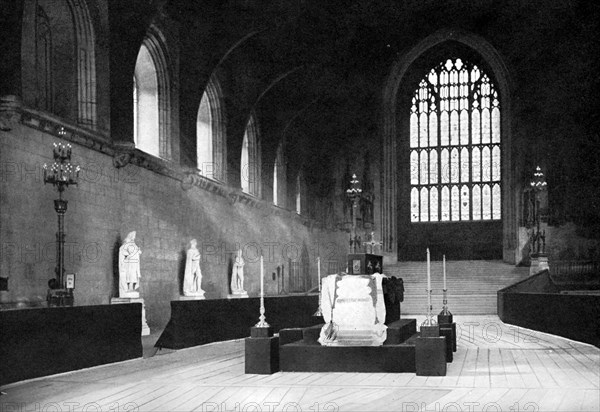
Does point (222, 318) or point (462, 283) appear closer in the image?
point (222, 318)

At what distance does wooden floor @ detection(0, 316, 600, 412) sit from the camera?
8383 mm

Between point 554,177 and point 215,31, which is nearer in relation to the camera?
point 215,31

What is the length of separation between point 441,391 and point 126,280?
35.4ft

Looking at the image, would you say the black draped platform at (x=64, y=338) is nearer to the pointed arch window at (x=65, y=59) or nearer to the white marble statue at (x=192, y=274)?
the pointed arch window at (x=65, y=59)

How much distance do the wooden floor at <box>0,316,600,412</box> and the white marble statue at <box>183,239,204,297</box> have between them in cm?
897

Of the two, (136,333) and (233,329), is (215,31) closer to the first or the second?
(233,329)

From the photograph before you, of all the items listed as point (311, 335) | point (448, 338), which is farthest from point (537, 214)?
point (311, 335)

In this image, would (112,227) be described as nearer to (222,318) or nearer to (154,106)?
(222,318)

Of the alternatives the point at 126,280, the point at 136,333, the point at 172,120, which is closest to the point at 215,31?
the point at 172,120

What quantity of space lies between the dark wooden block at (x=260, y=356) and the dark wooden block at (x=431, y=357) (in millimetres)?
2052

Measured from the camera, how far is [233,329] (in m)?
17.9

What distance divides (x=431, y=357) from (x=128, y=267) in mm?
9707

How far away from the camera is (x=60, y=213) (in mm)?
14945

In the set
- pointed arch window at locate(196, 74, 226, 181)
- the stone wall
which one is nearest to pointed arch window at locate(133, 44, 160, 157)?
the stone wall
